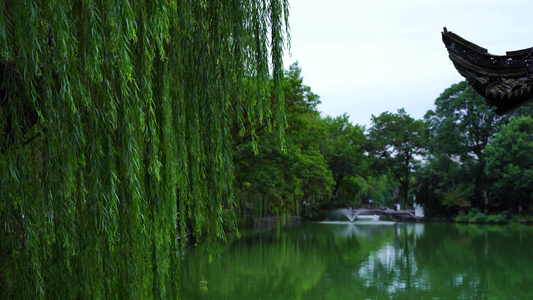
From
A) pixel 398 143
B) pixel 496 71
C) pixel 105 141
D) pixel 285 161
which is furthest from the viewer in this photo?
pixel 398 143

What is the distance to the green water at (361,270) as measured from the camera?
38.0ft

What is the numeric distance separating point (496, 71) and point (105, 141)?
4063mm

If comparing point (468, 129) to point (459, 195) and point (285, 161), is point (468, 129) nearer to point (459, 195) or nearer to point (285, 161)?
point (459, 195)

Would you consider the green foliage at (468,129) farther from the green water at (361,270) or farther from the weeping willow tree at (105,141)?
the weeping willow tree at (105,141)

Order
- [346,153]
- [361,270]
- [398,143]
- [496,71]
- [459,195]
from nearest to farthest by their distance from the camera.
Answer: [496,71] < [361,270] < [459,195] < [346,153] < [398,143]

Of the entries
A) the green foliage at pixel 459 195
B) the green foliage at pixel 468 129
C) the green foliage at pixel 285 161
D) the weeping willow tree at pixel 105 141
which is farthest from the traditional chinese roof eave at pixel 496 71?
the green foliage at pixel 468 129

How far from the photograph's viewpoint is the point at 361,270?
14859 mm

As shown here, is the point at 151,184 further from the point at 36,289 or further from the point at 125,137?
the point at 36,289

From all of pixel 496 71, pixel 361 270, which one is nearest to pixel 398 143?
pixel 361 270

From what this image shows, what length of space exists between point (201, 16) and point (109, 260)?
6.61 ft

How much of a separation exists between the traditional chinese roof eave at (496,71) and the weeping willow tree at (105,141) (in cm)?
268

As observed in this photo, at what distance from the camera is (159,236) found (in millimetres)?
3539

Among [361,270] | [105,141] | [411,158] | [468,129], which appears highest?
[468,129]

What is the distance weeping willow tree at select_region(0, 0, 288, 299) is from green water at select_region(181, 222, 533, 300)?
3787 mm
